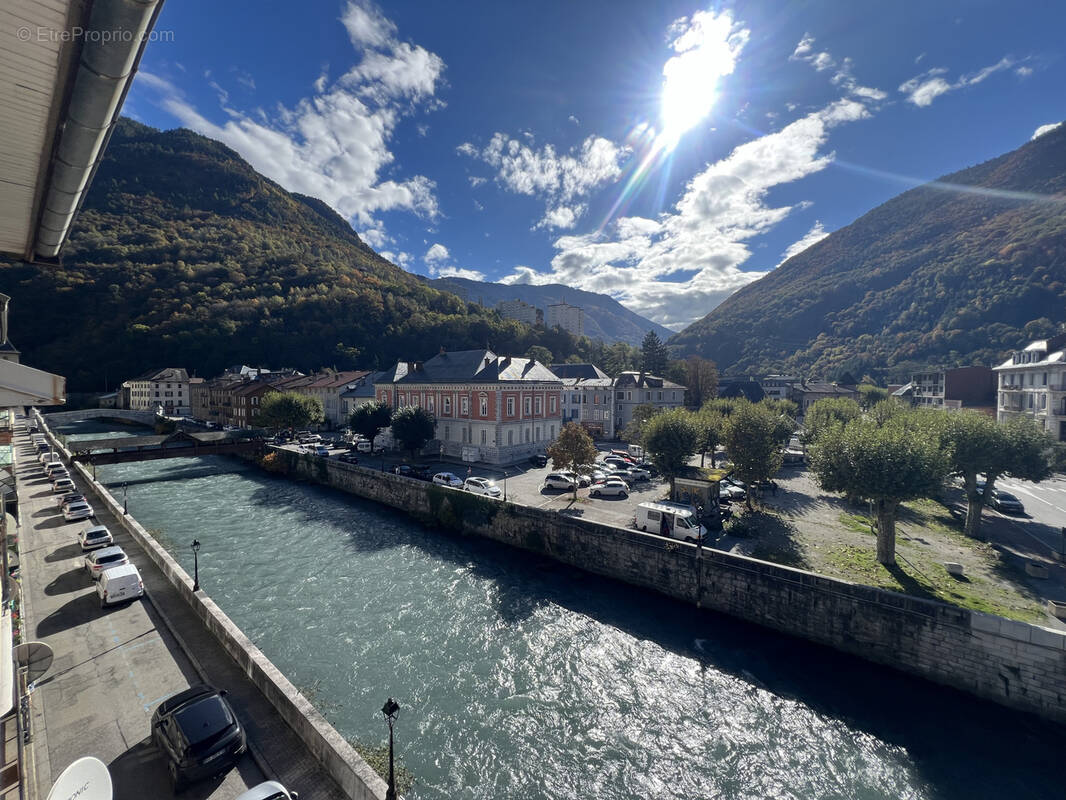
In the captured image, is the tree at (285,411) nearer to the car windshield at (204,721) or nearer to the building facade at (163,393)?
the car windshield at (204,721)

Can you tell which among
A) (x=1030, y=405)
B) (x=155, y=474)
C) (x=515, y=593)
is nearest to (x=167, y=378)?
(x=155, y=474)

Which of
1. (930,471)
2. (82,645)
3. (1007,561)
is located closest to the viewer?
(82,645)

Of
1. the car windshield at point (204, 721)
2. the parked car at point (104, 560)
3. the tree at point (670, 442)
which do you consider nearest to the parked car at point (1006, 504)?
the tree at point (670, 442)

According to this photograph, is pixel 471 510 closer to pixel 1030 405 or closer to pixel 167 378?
pixel 1030 405

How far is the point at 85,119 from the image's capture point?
3170mm

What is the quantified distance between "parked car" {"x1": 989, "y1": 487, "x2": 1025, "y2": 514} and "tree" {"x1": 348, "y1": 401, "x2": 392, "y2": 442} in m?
50.0

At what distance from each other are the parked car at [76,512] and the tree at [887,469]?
42.7 meters

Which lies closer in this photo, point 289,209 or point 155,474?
point 155,474

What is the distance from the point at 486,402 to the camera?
142 feet

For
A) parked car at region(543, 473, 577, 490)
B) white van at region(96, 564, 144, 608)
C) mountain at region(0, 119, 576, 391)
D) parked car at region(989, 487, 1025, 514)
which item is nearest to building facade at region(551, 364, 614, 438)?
parked car at region(543, 473, 577, 490)

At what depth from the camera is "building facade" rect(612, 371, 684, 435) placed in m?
61.5

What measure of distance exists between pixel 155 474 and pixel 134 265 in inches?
4079

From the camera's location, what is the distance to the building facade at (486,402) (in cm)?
4306

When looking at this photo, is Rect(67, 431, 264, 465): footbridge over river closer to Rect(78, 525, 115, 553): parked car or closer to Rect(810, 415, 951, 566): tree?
Rect(78, 525, 115, 553): parked car
